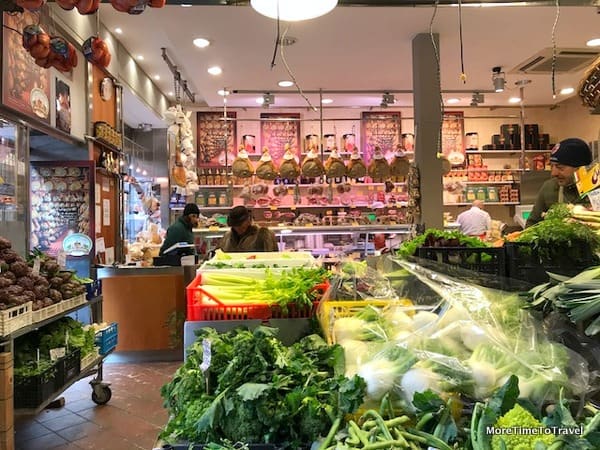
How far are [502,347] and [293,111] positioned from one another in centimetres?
933

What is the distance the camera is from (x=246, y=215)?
197 inches

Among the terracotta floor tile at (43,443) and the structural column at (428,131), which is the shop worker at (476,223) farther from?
the terracotta floor tile at (43,443)

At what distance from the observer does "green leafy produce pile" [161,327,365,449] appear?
1.45m

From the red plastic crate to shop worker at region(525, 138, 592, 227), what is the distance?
83.1 inches

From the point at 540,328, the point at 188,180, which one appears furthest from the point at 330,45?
the point at 540,328

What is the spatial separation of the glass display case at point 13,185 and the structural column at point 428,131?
4.19 metres

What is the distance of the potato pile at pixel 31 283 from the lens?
9.86ft

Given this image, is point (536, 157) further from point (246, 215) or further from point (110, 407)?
point (110, 407)

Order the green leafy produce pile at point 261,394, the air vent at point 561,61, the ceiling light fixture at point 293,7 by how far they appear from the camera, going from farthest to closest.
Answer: the air vent at point 561,61, the ceiling light fixture at point 293,7, the green leafy produce pile at point 261,394

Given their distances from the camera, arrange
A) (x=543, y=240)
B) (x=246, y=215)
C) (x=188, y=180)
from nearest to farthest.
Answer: (x=543, y=240) → (x=246, y=215) → (x=188, y=180)

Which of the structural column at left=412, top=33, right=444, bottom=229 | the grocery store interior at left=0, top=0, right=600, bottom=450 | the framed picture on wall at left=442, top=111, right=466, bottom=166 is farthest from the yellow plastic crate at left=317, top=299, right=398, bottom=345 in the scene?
the framed picture on wall at left=442, top=111, right=466, bottom=166

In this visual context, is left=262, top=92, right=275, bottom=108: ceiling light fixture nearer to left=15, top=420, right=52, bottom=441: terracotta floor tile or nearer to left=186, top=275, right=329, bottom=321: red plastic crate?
left=15, top=420, right=52, bottom=441: terracotta floor tile

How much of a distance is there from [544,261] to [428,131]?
153 inches

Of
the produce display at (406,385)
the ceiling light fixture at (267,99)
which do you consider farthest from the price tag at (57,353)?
the ceiling light fixture at (267,99)
